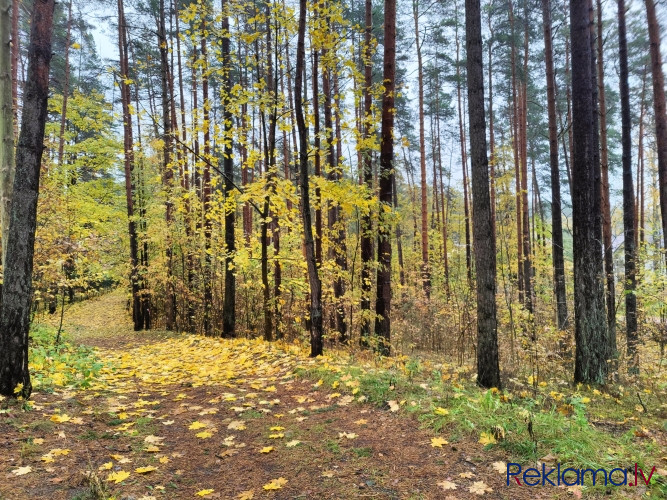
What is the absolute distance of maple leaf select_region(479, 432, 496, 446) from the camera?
3.07m

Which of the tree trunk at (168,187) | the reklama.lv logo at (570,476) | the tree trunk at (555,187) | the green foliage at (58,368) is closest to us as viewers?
the reklama.lv logo at (570,476)

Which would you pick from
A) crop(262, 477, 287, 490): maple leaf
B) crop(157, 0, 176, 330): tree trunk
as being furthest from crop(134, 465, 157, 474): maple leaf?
crop(157, 0, 176, 330): tree trunk

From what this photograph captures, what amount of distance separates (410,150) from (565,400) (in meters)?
22.5

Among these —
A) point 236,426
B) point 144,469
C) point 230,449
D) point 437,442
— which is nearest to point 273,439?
point 230,449

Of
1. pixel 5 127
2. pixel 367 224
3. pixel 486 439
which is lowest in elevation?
pixel 486 439

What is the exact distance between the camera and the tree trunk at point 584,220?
5613mm

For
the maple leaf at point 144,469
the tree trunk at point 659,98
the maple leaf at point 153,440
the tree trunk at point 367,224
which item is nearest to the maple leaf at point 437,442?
the maple leaf at point 144,469

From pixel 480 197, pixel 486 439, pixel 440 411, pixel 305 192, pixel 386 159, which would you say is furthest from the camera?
pixel 386 159

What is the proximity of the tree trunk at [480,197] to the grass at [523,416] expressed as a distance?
0.77 metres

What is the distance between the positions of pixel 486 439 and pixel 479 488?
64cm

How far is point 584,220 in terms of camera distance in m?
5.71

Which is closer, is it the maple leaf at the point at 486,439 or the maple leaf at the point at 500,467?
the maple leaf at the point at 500,467

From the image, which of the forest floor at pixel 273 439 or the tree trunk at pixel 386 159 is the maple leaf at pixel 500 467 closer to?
the forest floor at pixel 273 439

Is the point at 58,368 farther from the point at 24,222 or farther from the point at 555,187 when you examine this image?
the point at 555,187
